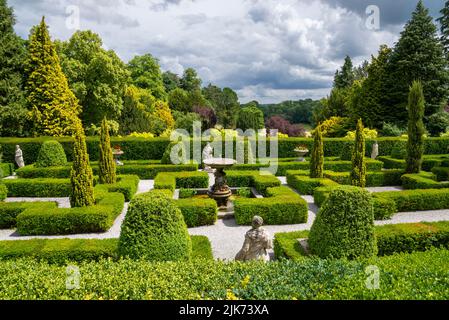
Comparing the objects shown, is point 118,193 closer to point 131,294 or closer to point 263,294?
point 131,294

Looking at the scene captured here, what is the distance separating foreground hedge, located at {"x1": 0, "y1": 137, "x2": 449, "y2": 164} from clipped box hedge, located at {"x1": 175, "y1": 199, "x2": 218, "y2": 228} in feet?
41.5

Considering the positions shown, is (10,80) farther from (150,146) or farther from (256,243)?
(256,243)

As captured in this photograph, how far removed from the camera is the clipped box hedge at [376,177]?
16.2 meters

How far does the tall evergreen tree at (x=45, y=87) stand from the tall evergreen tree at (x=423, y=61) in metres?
31.6

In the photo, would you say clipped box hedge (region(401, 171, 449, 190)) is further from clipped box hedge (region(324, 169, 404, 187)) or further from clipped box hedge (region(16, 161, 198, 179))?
Result: clipped box hedge (region(16, 161, 198, 179))

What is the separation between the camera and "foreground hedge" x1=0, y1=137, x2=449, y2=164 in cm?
2241

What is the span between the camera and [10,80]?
1049 inches

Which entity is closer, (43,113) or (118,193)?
(118,193)

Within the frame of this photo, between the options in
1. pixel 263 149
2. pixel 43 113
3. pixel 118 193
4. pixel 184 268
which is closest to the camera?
pixel 184 268

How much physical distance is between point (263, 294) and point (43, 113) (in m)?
27.7

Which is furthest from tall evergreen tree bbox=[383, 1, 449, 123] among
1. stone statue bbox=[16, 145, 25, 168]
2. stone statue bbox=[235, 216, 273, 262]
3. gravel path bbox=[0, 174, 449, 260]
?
stone statue bbox=[16, 145, 25, 168]

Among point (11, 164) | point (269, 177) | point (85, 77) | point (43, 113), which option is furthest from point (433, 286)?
point (85, 77)

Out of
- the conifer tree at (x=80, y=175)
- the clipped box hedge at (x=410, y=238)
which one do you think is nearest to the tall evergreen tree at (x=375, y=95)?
the clipped box hedge at (x=410, y=238)
